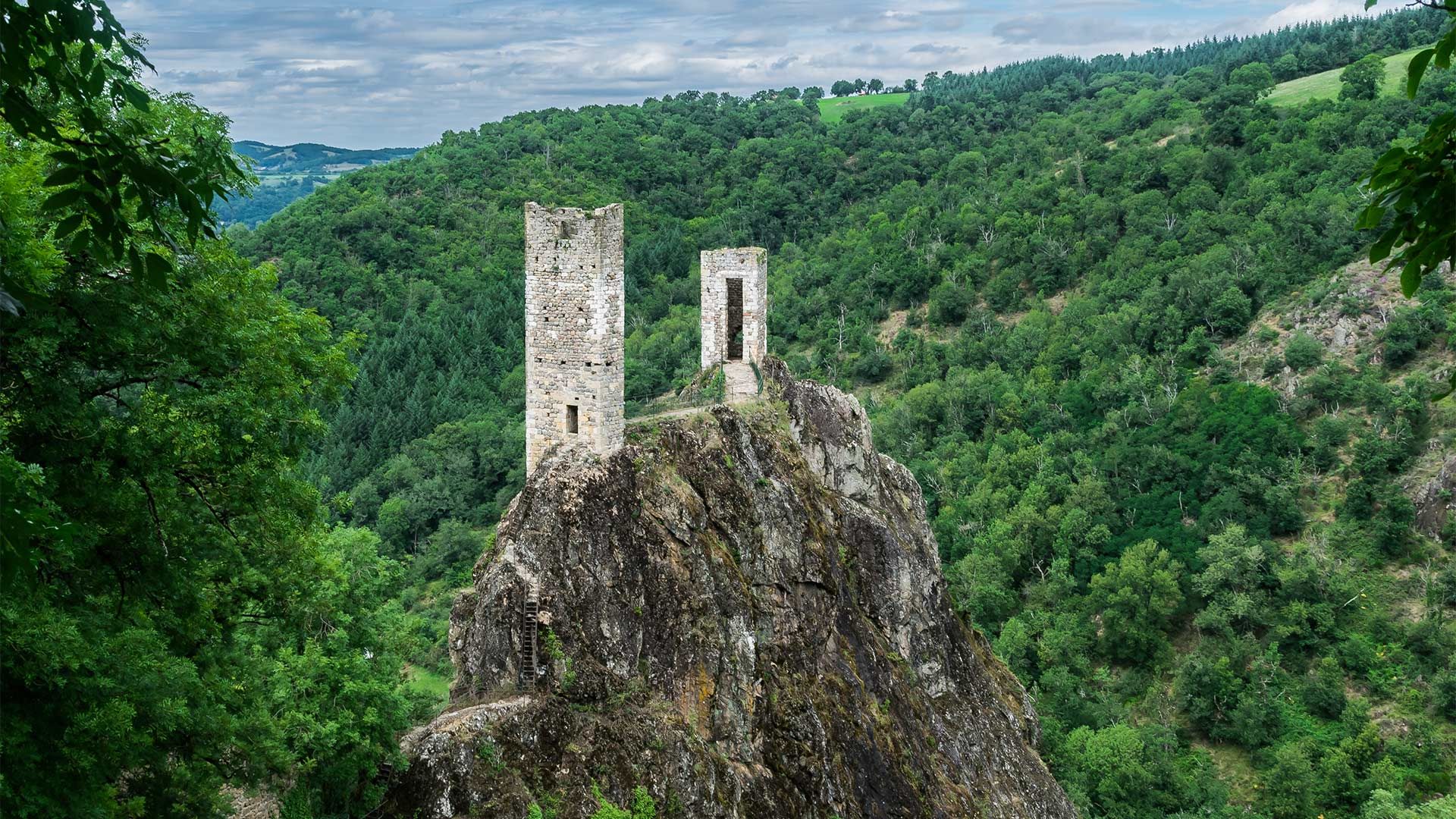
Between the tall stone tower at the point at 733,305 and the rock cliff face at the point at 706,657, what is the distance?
5.78ft

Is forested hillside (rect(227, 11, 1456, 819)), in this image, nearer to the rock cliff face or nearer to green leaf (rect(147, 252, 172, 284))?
the rock cliff face

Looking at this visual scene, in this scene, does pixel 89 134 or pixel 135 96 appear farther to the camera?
pixel 89 134

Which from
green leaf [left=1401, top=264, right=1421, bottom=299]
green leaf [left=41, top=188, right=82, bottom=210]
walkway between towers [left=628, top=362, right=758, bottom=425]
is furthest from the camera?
walkway between towers [left=628, top=362, right=758, bottom=425]

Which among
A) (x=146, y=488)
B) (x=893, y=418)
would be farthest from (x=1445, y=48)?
(x=893, y=418)

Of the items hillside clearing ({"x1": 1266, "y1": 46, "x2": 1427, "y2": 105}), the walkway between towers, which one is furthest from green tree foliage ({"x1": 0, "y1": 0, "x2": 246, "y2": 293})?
hillside clearing ({"x1": 1266, "y1": 46, "x2": 1427, "y2": 105})

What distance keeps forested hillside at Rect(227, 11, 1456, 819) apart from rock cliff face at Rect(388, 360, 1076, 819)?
62.6ft

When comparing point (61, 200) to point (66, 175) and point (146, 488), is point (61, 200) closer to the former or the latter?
point (66, 175)

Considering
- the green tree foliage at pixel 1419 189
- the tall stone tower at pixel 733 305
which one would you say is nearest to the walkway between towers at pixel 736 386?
the tall stone tower at pixel 733 305

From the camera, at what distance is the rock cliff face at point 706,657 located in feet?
62.9

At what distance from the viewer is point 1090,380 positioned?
73688 millimetres

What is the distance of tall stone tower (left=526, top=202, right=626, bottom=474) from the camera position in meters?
22.0

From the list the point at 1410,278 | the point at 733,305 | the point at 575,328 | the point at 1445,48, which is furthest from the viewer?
the point at 733,305

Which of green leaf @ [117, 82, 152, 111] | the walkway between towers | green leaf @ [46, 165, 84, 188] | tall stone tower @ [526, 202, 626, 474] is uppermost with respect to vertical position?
green leaf @ [117, 82, 152, 111]

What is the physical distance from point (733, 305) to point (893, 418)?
4381 centimetres
